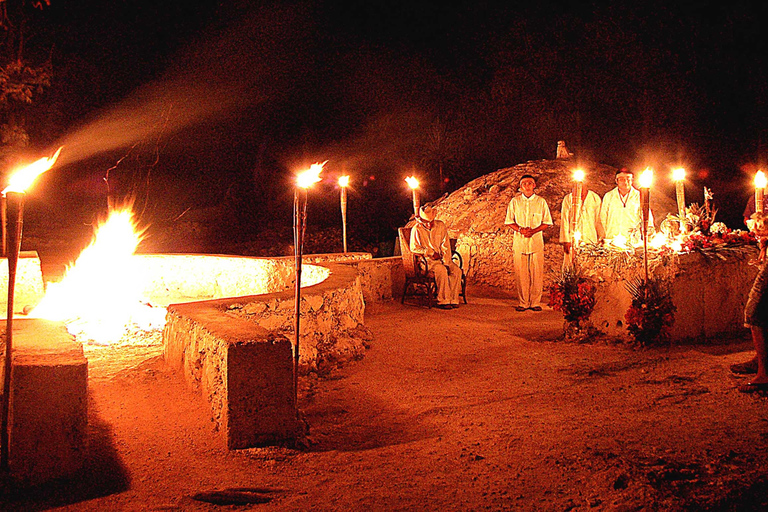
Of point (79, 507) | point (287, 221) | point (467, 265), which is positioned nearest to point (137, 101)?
point (287, 221)

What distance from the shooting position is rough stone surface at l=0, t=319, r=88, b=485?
3.18 metres

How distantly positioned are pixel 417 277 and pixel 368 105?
15.4 metres

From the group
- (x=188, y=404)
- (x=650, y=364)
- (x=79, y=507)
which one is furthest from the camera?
(x=650, y=364)

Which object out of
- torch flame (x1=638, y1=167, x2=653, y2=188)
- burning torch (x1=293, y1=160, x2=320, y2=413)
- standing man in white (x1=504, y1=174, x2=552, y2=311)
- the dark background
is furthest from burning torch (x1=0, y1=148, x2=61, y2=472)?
the dark background

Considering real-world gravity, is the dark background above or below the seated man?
above

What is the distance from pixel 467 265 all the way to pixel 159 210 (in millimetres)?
13914

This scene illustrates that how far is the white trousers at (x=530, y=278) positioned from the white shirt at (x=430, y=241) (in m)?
1.16

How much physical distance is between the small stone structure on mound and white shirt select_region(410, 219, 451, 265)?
6.23 ft

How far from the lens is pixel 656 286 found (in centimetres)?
610

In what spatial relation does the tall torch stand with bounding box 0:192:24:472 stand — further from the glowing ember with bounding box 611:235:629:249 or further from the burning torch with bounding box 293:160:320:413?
the glowing ember with bounding box 611:235:629:249

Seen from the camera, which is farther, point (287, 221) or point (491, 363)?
point (287, 221)

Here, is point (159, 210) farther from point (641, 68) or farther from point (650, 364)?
point (650, 364)

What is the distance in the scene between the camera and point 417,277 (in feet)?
30.9

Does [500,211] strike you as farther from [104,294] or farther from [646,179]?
[104,294]
